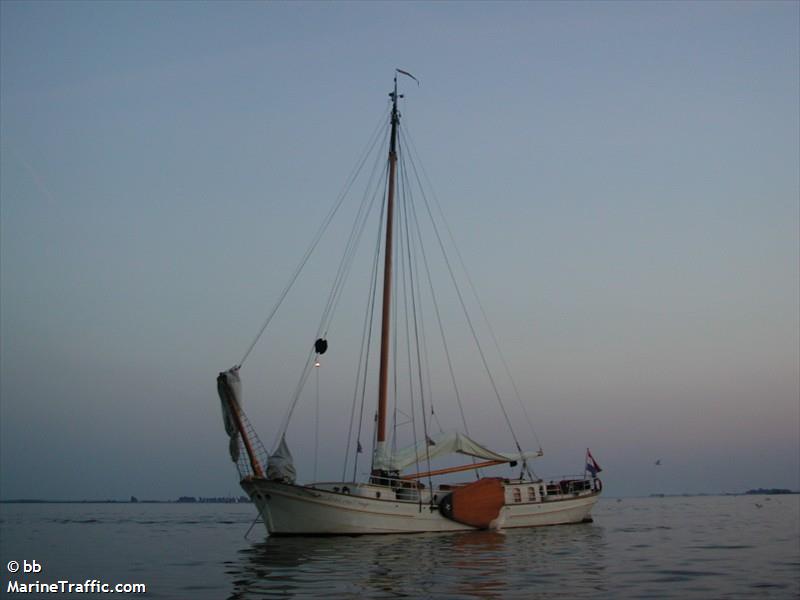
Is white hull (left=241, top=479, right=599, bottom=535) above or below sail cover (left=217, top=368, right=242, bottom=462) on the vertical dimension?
below

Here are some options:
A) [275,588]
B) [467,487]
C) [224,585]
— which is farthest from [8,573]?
[467,487]

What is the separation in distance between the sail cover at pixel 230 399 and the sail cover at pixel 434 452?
8.12 meters

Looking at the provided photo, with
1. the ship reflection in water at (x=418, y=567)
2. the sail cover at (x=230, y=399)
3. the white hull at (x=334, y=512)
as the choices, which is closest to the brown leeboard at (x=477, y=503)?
the white hull at (x=334, y=512)

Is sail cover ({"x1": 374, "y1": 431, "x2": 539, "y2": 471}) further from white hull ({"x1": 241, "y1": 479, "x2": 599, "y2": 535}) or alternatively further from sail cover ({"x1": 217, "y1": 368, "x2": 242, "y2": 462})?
sail cover ({"x1": 217, "y1": 368, "x2": 242, "y2": 462})

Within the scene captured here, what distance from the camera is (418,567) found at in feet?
91.5

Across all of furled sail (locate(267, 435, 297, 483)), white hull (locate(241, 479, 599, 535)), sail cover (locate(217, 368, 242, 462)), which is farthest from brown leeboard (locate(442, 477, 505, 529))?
sail cover (locate(217, 368, 242, 462))

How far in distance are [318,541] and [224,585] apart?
14.6 m

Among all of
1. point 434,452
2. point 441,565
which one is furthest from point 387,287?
point 441,565

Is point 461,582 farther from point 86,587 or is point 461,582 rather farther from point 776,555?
point 776,555

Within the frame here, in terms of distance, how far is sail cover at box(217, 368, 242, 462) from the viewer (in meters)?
42.4

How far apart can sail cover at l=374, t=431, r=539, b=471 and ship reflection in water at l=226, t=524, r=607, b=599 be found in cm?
468

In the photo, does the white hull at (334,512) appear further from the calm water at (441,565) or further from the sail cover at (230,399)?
the sail cover at (230,399)

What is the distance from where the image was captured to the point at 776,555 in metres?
33.4

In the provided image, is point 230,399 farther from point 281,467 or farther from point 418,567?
point 418,567
